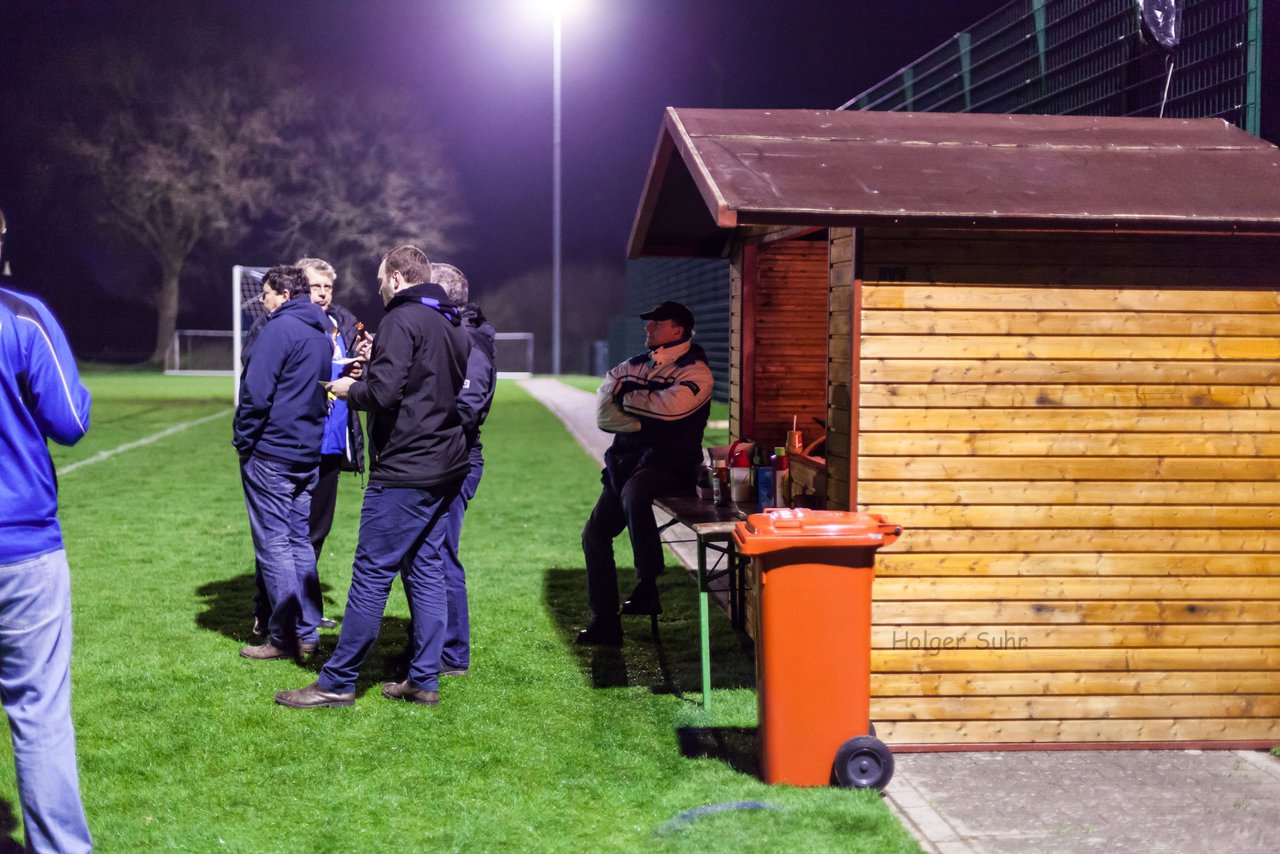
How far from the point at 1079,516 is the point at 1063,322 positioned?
2.52ft

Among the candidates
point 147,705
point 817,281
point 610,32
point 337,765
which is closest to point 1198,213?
point 817,281

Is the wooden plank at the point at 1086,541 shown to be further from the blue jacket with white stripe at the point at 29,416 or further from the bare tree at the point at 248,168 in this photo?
the bare tree at the point at 248,168

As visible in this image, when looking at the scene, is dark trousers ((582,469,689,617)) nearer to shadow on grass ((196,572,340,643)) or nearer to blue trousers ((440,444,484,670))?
blue trousers ((440,444,484,670))

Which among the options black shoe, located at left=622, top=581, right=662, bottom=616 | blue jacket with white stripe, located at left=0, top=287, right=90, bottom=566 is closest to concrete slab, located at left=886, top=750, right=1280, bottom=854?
→ black shoe, located at left=622, top=581, right=662, bottom=616

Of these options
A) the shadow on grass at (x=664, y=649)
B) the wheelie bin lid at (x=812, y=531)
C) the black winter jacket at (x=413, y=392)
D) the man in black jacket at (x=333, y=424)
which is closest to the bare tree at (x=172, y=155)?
the shadow on grass at (x=664, y=649)

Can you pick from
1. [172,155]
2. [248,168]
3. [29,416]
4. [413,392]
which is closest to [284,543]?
[413,392]

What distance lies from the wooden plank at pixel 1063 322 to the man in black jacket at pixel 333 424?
2.78 m

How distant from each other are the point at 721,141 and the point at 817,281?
2.24m

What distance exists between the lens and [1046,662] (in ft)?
17.6

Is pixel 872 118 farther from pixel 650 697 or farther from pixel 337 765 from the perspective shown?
pixel 337 765

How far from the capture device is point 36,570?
360 cm

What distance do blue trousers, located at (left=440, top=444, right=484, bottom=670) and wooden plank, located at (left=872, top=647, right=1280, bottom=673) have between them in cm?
215

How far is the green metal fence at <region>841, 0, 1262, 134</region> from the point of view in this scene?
7.16m

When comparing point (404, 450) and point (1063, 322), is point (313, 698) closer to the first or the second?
point (404, 450)
